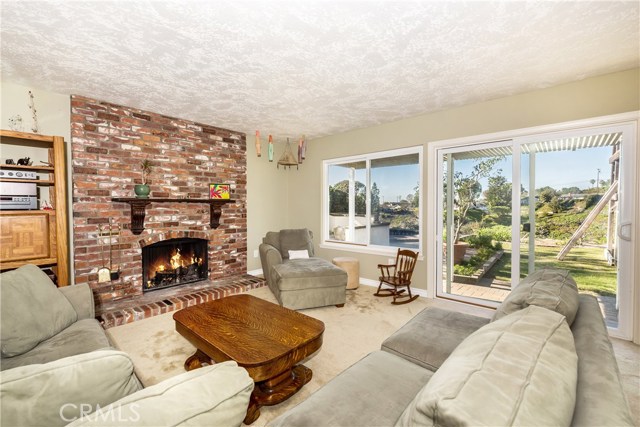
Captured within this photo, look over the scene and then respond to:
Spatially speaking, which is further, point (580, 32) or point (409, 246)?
point (409, 246)

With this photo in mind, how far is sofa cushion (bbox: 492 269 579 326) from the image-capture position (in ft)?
4.50

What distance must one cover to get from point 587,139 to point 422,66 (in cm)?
201

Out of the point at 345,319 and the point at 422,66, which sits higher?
the point at 422,66

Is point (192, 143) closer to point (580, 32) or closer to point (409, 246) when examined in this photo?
point (409, 246)

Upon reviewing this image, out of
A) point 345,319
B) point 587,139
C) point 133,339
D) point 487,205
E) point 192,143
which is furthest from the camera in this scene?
point 192,143

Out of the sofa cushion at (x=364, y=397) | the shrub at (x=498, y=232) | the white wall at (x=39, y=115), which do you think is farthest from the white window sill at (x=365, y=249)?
the white wall at (x=39, y=115)

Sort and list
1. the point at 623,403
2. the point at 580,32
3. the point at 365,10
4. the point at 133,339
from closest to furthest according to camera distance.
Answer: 1. the point at 623,403
2. the point at 365,10
3. the point at 580,32
4. the point at 133,339

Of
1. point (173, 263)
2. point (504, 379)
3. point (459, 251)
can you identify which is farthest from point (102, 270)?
point (459, 251)

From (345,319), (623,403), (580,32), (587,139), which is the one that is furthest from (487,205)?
(623,403)

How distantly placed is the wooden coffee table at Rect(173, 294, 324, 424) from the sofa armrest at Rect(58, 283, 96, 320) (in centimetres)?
69

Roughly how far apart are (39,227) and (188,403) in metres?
3.34

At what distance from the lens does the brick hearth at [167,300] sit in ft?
10.3

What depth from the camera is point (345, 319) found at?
10.7ft

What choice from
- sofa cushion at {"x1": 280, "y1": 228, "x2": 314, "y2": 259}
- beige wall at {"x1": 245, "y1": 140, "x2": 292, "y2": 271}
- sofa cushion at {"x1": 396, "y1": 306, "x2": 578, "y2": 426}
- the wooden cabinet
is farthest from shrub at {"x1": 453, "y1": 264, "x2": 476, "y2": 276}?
the wooden cabinet
